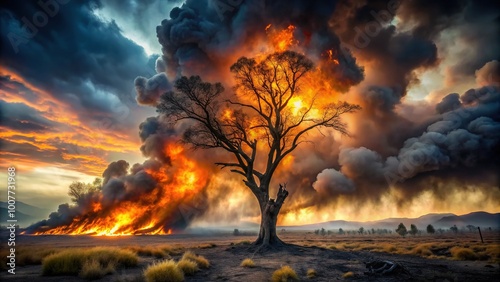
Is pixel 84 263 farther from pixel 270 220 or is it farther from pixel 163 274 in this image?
pixel 270 220

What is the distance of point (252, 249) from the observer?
20.2 metres

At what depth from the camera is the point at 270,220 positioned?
21.3m

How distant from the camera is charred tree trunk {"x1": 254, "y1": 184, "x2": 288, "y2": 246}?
20953 millimetres

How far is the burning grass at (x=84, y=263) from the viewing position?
9656 millimetres

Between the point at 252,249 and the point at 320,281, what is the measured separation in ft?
35.1

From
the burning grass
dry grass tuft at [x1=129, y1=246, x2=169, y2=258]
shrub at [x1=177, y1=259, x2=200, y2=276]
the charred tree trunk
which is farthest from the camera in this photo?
the charred tree trunk

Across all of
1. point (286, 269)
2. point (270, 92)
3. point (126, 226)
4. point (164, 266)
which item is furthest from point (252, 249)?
point (126, 226)

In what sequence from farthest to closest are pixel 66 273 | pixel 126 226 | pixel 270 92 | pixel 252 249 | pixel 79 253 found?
1. pixel 126 226
2. pixel 270 92
3. pixel 252 249
4. pixel 79 253
5. pixel 66 273

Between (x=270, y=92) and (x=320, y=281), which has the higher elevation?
(x=270, y=92)

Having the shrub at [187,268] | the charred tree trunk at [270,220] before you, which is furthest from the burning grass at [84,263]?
the charred tree trunk at [270,220]

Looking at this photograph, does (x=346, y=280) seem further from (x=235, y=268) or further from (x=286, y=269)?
(x=235, y=268)

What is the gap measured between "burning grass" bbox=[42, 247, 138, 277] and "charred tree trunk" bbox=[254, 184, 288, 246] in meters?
11.2

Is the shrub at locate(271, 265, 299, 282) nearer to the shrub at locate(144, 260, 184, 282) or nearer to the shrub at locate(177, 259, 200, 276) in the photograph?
the shrub at locate(144, 260, 184, 282)

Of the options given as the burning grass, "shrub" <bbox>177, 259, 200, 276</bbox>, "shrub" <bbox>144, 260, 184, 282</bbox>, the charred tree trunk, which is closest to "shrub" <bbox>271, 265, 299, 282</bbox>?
"shrub" <bbox>144, 260, 184, 282</bbox>
